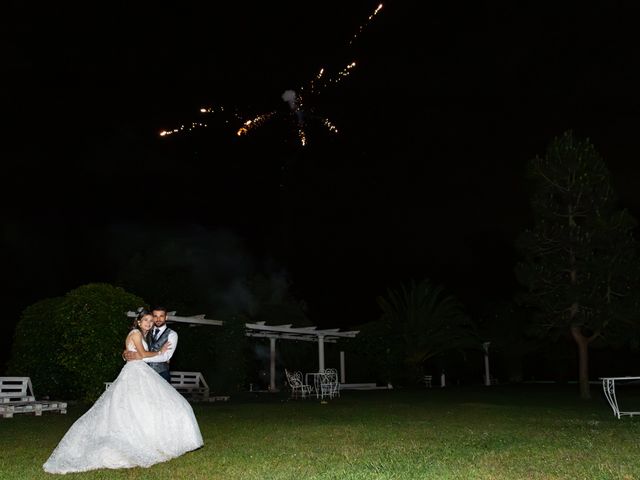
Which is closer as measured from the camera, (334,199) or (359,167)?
(359,167)

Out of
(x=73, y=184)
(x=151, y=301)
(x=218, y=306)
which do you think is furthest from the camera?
(x=73, y=184)

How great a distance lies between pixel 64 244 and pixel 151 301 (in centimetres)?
710

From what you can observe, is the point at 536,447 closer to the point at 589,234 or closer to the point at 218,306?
the point at 589,234

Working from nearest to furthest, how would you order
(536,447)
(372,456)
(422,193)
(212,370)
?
(372,456) < (536,447) < (212,370) < (422,193)

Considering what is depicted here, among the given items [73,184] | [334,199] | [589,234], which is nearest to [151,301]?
[73,184]

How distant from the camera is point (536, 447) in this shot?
24.9ft

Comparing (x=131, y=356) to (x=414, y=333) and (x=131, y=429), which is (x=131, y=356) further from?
(x=414, y=333)

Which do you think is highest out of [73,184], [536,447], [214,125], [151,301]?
[73,184]

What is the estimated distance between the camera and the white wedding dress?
20.4 feet

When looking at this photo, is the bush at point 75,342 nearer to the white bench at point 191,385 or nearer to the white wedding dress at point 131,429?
the white bench at point 191,385

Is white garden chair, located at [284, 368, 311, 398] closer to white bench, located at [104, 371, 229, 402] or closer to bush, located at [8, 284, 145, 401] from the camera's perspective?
white bench, located at [104, 371, 229, 402]

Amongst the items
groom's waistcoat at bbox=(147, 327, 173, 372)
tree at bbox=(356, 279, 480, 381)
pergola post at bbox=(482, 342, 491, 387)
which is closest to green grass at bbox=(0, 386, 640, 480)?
groom's waistcoat at bbox=(147, 327, 173, 372)

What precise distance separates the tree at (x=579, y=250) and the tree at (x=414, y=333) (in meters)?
8.32

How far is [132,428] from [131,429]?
0.02m
